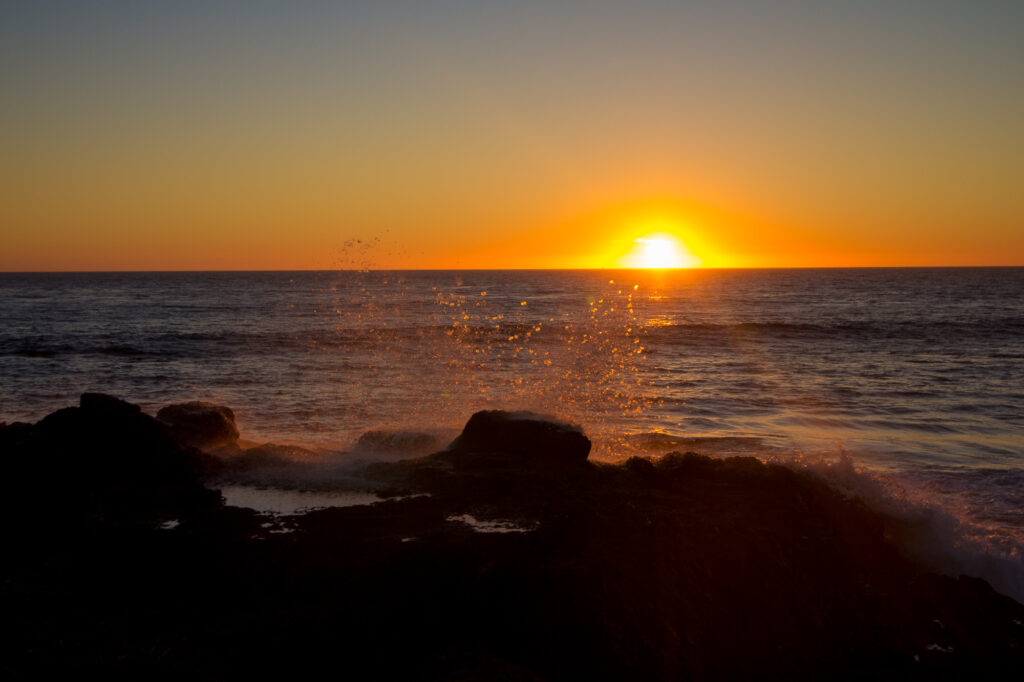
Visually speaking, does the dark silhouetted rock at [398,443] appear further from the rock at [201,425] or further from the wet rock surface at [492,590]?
the wet rock surface at [492,590]

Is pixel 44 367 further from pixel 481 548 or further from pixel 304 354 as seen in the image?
pixel 481 548

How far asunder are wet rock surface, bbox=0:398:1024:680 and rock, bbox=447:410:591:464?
106cm

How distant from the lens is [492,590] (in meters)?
5.18

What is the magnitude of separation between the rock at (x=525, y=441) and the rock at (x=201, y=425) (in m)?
4.16

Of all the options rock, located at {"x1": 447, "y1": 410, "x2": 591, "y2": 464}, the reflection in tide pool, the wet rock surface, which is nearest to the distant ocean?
rock, located at {"x1": 447, "y1": 410, "x2": 591, "y2": 464}

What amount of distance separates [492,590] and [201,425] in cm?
740

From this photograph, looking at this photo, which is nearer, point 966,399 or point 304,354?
point 966,399

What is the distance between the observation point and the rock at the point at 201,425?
10.6 meters

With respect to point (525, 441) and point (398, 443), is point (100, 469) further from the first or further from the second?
point (525, 441)

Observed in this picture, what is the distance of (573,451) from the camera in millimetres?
8859

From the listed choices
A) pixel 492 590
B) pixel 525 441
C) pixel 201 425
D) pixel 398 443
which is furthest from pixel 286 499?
pixel 201 425

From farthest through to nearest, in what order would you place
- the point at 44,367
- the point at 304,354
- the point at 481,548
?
the point at 304,354
the point at 44,367
the point at 481,548

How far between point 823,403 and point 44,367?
77.1ft

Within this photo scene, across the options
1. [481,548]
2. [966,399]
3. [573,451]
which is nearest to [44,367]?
[573,451]
